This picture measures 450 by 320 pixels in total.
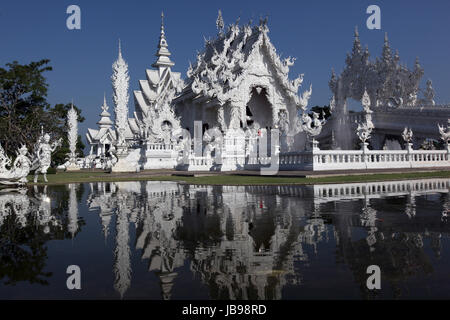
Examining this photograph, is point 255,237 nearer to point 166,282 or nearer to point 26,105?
point 166,282

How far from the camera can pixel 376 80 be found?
130 feet

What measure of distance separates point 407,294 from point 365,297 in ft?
1.19

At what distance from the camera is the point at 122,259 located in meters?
4.56

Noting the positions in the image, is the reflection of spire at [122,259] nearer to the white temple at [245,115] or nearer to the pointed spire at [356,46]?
the white temple at [245,115]

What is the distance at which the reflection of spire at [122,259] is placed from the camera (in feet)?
12.1

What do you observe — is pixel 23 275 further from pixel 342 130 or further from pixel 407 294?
pixel 342 130

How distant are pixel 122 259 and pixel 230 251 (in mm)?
1282

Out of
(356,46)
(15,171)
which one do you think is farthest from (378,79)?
(15,171)

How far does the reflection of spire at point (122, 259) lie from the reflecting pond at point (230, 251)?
0.5 inches

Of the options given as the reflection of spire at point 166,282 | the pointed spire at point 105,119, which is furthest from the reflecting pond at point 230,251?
the pointed spire at point 105,119

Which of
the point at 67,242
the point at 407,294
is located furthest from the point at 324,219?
the point at 67,242

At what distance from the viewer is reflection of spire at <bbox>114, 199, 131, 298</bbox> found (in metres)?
3.69

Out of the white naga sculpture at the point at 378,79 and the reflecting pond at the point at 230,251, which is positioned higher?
the white naga sculpture at the point at 378,79

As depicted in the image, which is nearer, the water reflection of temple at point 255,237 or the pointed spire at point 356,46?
the water reflection of temple at point 255,237
